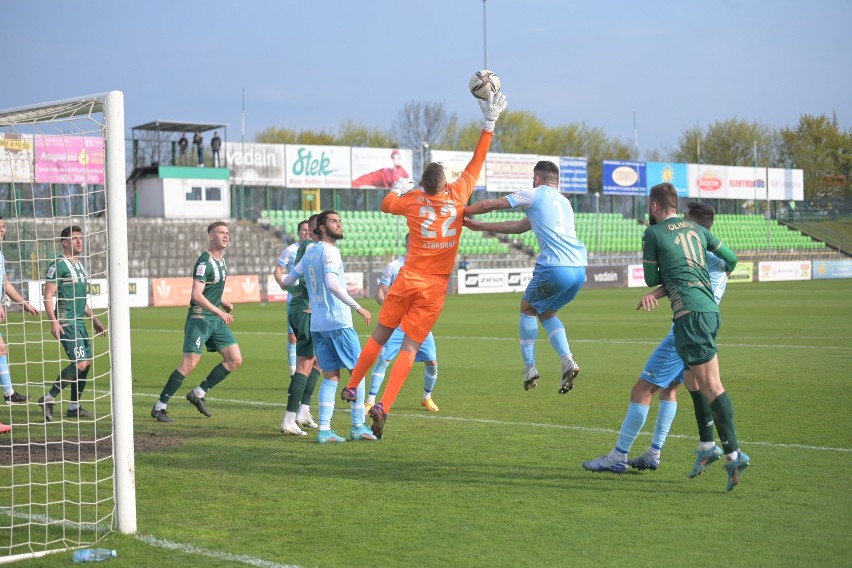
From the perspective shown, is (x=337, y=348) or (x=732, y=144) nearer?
(x=337, y=348)

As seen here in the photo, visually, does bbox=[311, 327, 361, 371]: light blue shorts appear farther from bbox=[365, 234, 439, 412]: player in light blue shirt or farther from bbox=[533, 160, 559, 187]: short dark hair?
bbox=[533, 160, 559, 187]: short dark hair

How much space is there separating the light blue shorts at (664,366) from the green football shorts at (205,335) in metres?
4.96

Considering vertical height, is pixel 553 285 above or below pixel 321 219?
below

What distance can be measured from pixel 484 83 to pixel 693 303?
259cm

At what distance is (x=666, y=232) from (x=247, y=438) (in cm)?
473

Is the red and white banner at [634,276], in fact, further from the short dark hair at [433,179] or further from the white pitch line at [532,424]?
the short dark hair at [433,179]

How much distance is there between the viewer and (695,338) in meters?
6.73

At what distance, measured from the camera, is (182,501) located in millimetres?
6742

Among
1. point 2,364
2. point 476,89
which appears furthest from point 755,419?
point 2,364

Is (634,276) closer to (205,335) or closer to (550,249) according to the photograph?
(205,335)

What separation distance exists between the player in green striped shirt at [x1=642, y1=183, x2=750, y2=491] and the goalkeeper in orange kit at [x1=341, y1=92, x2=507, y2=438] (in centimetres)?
165

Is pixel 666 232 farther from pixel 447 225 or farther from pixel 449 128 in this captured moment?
pixel 449 128

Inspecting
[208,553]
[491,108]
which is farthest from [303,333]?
[208,553]

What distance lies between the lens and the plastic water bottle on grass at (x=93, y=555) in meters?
5.38
